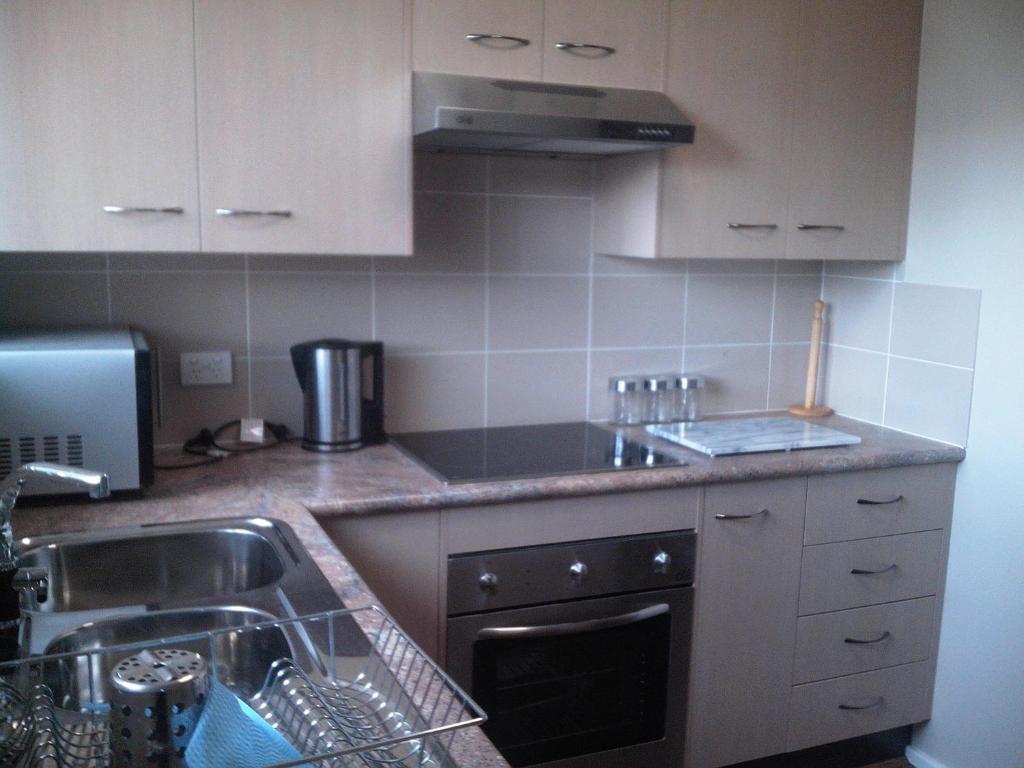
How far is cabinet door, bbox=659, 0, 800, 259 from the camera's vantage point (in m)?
2.43

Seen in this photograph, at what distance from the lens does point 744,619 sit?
7.97 feet

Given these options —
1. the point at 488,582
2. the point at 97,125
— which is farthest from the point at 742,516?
the point at 97,125

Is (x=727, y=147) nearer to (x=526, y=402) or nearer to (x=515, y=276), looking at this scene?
(x=515, y=276)

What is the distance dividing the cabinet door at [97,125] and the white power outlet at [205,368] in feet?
1.37

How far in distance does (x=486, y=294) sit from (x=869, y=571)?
Answer: 4.02 feet

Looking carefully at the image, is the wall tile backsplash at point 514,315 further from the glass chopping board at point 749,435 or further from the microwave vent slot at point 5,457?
the microwave vent slot at point 5,457

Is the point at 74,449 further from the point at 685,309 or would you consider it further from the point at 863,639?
the point at 863,639

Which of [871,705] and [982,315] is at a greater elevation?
[982,315]

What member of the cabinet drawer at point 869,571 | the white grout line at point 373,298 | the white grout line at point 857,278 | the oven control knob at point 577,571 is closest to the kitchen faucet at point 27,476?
the oven control knob at point 577,571

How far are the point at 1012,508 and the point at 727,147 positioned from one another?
3.76 feet

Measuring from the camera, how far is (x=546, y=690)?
7.35 feet

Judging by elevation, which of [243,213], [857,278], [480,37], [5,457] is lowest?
[5,457]

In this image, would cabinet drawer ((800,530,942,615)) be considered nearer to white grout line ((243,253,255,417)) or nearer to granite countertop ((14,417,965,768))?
granite countertop ((14,417,965,768))

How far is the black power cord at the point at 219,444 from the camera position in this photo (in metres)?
2.33
